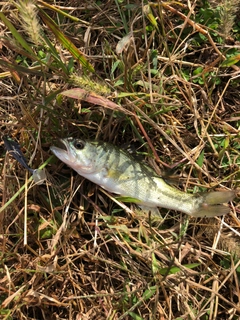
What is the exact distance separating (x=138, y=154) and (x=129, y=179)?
235mm

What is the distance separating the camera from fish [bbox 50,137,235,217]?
101 inches

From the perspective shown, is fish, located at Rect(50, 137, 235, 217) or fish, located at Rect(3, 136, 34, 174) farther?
fish, located at Rect(3, 136, 34, 174)

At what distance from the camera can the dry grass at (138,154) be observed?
261 cm

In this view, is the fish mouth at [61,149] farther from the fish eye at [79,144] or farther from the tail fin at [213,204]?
the tail fin at [213,204]

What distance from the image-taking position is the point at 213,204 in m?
2.55

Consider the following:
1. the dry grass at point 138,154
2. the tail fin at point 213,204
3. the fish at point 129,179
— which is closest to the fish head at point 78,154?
the fish at point 129,179

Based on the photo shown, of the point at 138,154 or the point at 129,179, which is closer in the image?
the point at 129,179

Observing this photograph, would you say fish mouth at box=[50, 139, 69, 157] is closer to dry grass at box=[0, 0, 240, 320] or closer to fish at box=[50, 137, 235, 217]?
fish at box=[50, 137, 235, 217]

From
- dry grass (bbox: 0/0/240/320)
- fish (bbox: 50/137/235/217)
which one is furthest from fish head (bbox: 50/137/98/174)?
dry grass (bbox: 0/0/240/320)

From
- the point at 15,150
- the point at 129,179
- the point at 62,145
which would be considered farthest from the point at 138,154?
the point at 15,150

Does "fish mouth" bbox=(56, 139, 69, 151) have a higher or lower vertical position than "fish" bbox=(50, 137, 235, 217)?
higher

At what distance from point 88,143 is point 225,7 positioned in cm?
131

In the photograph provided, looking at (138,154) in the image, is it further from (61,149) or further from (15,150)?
(15,150)

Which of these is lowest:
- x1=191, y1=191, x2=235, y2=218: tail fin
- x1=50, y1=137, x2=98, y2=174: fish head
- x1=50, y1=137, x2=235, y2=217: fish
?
x1=191, y1=191, x2=235, y2=218: tail fin
